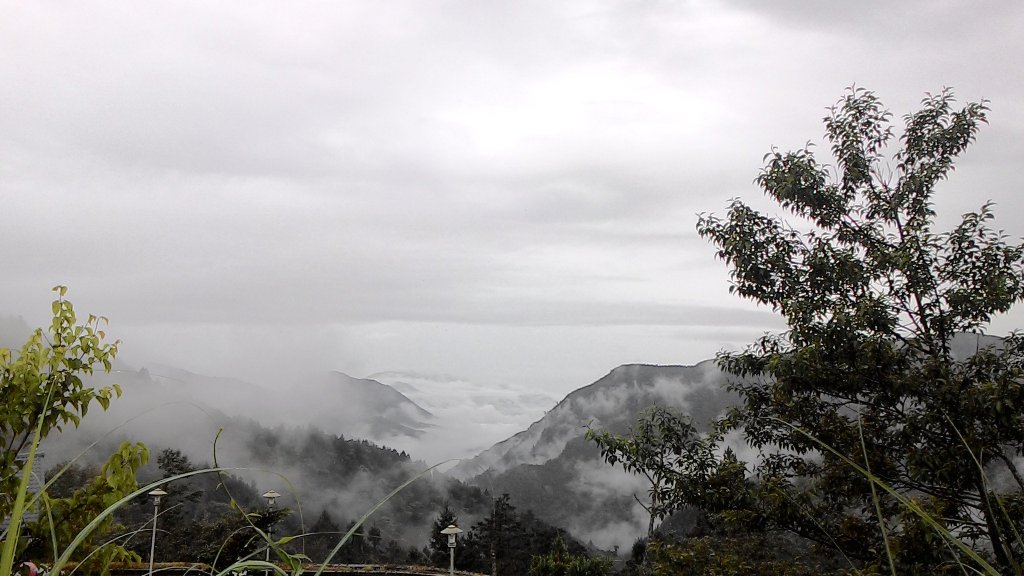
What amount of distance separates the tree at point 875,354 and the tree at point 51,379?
396cm

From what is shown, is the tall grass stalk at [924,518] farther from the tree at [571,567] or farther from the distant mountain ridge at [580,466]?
the distant mountain ridge at [580,466]

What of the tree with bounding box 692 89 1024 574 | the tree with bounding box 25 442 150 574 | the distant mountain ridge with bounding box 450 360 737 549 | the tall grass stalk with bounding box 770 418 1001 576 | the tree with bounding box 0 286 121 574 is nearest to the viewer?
the tall grass stalk with bounding box 770 418 1001 576

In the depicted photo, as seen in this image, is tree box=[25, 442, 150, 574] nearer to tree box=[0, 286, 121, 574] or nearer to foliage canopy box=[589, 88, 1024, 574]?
tree box=[0, 286, 121, 574]

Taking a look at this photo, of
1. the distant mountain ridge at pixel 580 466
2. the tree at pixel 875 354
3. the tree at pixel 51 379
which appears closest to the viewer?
the tree at pixel 51 379

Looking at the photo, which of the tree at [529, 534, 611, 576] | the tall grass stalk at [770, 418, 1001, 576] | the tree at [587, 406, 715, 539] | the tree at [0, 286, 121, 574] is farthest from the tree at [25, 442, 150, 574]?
the tree at [529, 534, 611, 576]

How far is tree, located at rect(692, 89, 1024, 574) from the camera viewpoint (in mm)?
4918

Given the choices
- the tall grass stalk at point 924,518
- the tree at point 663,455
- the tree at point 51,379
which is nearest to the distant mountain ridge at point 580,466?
the tree at point 663,455

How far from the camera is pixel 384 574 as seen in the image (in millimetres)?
10250

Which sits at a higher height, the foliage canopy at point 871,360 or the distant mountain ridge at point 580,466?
the foliage canopy at point 871,360

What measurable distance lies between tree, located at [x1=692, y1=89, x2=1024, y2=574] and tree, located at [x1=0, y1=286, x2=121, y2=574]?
13.0 ft

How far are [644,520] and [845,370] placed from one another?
54178 millimetres

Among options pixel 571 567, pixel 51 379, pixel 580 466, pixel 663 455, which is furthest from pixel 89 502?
pixel 580 466

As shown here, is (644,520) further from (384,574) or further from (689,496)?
(689,496)

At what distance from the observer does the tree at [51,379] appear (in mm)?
2588
